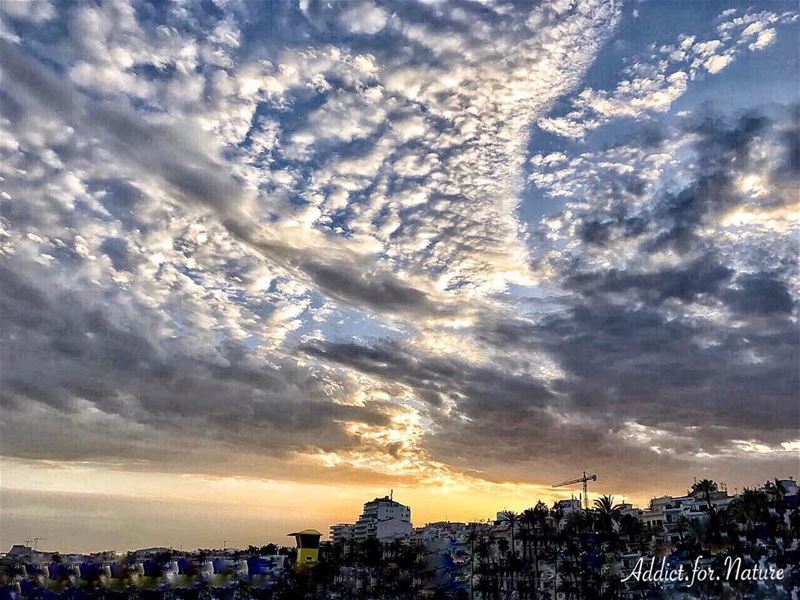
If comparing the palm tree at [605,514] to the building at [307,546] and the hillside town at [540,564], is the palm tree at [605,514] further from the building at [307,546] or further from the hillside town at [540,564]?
the building at [307,546]

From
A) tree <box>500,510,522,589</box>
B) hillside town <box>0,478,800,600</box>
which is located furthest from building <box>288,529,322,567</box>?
tree <box>500,510,522,589</box>

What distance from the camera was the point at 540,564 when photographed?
326 ft

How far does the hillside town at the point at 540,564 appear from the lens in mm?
66000

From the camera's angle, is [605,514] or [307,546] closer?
[605,514]

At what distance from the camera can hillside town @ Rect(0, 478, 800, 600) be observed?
66.0 meters

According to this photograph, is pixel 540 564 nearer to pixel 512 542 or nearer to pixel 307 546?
pixel 512 542

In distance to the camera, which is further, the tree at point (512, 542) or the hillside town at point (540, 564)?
the tree at point (512, 542)

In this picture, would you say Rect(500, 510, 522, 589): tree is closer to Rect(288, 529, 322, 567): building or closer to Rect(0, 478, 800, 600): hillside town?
Rect(0, 478, 800, 600): hillside town

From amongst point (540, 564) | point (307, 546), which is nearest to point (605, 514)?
point (540, 564)

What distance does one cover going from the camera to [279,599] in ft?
370

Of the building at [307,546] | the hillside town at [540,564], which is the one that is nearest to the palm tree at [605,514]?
the hillside town at [540,564]

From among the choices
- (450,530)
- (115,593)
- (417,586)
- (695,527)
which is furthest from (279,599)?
(695,527)

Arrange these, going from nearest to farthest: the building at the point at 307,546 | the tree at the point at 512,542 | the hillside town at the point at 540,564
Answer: the hillside town at the point at 540,564 → the tree at the point at 512,542 → the building at the point at 307,546

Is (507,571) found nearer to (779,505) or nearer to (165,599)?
(779,505)
